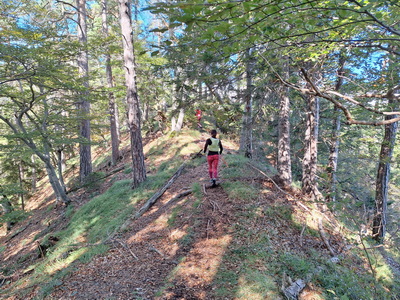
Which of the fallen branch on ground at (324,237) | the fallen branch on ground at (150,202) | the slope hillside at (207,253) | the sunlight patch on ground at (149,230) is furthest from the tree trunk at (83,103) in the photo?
the fallen branch on ground at (324,237)

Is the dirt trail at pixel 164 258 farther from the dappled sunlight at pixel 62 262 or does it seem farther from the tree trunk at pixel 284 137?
the tree trunk at pixel 284 137

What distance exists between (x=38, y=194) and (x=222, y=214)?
18.6 metres

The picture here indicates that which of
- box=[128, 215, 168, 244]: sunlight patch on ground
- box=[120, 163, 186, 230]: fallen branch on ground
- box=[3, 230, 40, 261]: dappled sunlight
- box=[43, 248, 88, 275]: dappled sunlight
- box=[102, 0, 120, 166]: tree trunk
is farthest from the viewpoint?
box=[102, 0, 120, 166]: tree trunk

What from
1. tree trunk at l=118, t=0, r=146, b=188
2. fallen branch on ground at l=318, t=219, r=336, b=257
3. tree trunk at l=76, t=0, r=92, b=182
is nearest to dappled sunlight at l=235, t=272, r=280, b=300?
fallen branch on ground at l=318, t=219, r=336, b=257

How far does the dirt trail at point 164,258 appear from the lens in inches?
144

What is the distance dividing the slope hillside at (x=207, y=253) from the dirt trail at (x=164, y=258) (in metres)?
0.02

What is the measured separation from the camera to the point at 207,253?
4.32 metres

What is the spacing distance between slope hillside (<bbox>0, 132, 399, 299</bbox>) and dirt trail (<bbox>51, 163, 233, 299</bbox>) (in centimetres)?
2

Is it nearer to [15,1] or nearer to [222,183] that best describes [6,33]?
[15,1]

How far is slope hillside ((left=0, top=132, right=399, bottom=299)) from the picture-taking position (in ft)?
11.8

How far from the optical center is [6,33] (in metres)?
5.53

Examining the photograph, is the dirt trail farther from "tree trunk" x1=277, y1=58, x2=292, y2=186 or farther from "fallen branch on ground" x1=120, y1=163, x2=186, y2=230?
"tree trunk" x1=277, y1=58, x2=292, y2=186

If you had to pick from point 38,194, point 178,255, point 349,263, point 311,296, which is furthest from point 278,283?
point 38,194

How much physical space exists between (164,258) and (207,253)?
3.12 ft
